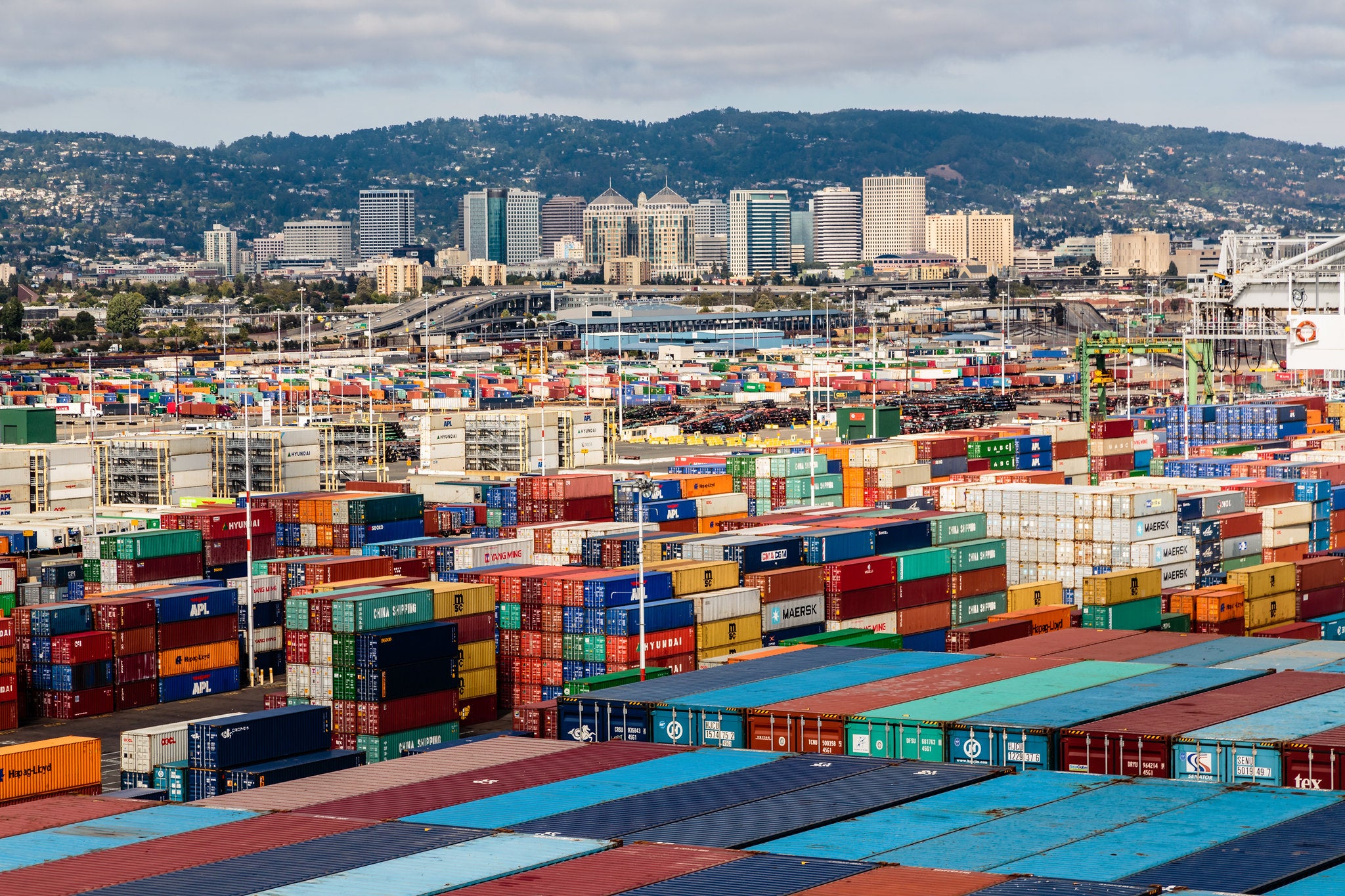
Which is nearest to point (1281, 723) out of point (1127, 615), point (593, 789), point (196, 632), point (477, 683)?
point (593, 789)

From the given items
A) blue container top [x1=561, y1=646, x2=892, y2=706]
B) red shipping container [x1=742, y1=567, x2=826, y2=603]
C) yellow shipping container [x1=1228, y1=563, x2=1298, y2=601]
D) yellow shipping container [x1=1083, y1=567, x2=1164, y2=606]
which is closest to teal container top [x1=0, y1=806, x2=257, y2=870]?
blue container top [x1=561, y1=646, x2=892, y2=706]

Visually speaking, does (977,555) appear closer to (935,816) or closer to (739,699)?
(739,699)

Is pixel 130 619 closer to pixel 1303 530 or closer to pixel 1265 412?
pixel 1303 530

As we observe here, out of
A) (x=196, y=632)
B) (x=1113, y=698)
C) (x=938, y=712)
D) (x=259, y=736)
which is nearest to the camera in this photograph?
(x=938, y=712)

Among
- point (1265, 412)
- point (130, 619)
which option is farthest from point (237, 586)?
point (1265, 412)

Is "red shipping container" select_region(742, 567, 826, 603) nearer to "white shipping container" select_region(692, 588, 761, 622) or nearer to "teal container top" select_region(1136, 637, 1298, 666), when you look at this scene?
"white shipping container" select_region(692, 588, 761, 622)

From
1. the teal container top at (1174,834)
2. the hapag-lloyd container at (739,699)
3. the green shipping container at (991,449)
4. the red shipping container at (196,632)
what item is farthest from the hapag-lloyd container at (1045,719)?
the green shipping container at (991,449)

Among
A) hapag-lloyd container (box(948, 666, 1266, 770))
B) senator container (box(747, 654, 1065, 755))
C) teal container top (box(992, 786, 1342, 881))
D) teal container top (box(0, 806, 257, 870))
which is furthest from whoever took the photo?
senator container (box(747, 654, 1065, 755))
